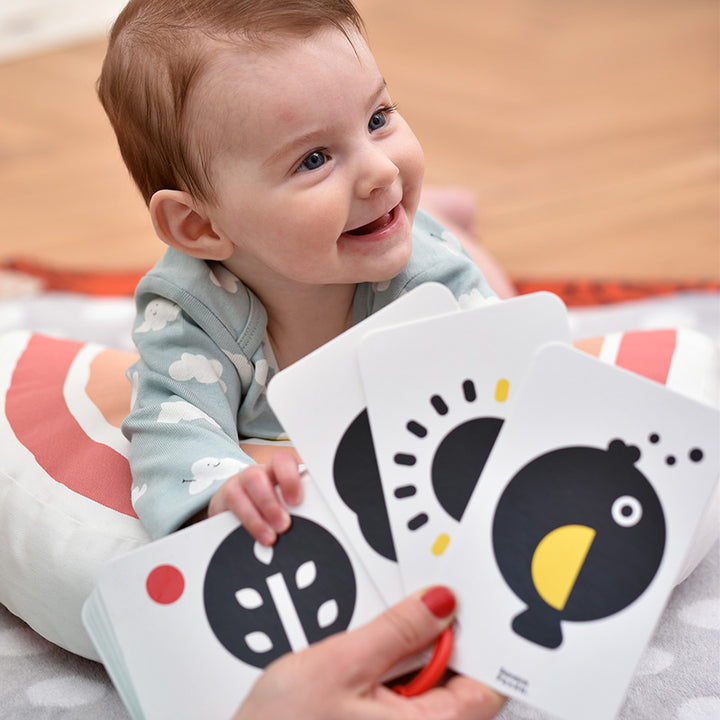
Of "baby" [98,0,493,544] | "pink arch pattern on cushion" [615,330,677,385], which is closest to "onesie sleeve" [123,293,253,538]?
"baby" [98,0,493,544]

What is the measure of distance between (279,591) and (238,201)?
15.6 inches

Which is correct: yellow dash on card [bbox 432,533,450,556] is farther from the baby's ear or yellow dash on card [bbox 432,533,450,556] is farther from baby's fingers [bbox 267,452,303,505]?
the baby's ear

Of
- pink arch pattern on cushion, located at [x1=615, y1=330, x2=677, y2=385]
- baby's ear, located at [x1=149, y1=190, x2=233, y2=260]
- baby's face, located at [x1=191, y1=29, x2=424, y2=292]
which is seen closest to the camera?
baby's face, located at [x1=191, y1=29, x2=424, y2=292]

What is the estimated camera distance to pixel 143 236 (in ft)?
7.65

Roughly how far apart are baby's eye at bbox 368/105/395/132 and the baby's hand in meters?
0.36

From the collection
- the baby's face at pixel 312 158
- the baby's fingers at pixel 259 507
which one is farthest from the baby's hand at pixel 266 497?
the baby's face at pixel 312 158

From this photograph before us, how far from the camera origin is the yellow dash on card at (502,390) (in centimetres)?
87

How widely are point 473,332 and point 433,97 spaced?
2.05m

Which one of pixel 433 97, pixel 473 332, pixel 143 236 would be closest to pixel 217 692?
pixel 473 332

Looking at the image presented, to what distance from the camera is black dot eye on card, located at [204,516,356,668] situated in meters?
0.87

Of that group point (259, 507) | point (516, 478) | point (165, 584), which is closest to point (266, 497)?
point (259, 507)

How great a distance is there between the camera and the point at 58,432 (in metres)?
1.21

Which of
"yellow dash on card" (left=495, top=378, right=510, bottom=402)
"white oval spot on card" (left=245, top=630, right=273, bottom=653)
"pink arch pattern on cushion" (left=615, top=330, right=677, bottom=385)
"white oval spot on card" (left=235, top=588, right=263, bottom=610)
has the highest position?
"yellow dash on card" (left=495, top=378, right=510, bottom=402)

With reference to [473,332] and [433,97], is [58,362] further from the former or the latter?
[433,97]
